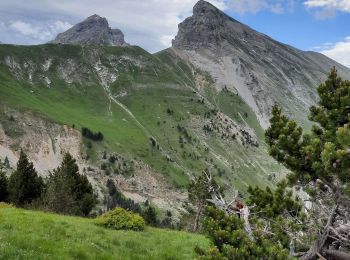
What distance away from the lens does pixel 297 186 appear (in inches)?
675

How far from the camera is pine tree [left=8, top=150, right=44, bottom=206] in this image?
72.5 m

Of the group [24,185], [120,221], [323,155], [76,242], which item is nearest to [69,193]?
[24,185]

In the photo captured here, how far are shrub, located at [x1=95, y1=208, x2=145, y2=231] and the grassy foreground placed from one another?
89 centimetres

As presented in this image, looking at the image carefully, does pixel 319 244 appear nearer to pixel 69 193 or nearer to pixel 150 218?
pixel 69 193

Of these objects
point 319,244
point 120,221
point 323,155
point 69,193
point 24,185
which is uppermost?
point 323,155

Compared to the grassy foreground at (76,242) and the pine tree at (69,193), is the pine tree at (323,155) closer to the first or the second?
the grassy foreground at (76,242)

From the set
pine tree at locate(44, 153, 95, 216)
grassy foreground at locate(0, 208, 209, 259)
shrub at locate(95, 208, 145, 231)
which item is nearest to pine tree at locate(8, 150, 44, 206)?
pine tree at locate(44, 153, 95, 216)

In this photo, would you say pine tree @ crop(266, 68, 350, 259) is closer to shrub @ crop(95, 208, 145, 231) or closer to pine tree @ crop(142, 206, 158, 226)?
shrub @ crop(95, 208, 145, 231)

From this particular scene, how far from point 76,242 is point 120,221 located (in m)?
7.90

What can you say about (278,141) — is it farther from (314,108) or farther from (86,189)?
(86,189)

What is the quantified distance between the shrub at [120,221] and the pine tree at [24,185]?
4783 cm

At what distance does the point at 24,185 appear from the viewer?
75.8m

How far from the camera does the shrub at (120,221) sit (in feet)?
88.7

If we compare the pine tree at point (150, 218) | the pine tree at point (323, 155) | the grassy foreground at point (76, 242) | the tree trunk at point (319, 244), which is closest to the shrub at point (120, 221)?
the grassy foreground at point (76, 242)
